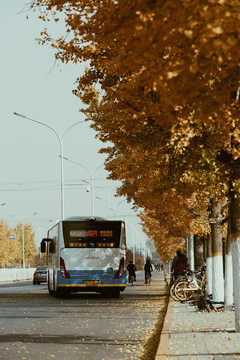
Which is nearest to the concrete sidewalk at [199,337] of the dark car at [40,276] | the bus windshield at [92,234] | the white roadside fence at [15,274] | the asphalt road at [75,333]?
the asphalt road at [75,333]

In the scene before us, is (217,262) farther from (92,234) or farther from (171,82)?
(171,82)

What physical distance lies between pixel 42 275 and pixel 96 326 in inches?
1703

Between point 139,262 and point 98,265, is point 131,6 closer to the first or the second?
point 98,265

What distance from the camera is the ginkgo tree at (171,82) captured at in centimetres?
553

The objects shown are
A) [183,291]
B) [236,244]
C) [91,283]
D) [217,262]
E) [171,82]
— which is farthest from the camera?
[91,283]

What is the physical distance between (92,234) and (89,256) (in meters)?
0.98

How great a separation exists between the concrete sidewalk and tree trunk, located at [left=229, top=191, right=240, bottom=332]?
1.75 ft

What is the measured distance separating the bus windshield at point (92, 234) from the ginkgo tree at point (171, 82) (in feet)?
46.5

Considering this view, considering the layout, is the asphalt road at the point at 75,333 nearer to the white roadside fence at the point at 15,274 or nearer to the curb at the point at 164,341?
the curb at the point at 164,341

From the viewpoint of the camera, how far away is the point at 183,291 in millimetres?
25547

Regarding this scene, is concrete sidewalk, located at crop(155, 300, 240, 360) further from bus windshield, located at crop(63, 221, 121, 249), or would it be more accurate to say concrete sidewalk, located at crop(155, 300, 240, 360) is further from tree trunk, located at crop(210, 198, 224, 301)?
bus windshield, located at crop(63, 221, 121, 249)

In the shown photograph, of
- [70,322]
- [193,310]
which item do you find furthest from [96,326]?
[193,310]

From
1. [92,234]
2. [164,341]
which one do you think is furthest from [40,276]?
[164,341]

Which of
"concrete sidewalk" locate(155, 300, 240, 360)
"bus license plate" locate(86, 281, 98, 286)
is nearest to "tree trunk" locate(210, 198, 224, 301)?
"concrete sidewalk" locate(155, 300, 240, 360)
